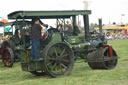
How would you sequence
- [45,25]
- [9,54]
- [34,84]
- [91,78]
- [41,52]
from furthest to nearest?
[9,54], [45,25], [41,52], [91,78], [34,84]

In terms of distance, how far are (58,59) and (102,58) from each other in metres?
1.61

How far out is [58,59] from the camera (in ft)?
22.9

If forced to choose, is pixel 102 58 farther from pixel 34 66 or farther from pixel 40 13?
A: pixel 40 13

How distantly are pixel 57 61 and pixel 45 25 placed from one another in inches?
43.4

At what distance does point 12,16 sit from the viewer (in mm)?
7375

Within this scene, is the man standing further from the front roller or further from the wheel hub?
the front roller

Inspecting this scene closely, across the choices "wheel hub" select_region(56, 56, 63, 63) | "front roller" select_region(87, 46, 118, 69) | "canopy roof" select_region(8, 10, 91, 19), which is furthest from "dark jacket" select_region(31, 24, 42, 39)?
"front roller" select_region(87, 46, 118, 69)

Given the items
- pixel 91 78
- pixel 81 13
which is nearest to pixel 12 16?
pixel 81 13

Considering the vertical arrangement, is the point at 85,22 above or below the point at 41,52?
above

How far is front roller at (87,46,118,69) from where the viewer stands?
7.97m

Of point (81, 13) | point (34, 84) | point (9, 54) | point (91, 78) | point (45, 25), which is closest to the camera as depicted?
point (34, 84)

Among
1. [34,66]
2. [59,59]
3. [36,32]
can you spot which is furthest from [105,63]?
[36,32]

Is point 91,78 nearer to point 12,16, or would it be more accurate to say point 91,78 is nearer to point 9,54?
point 12,16

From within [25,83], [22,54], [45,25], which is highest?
[45,25]
